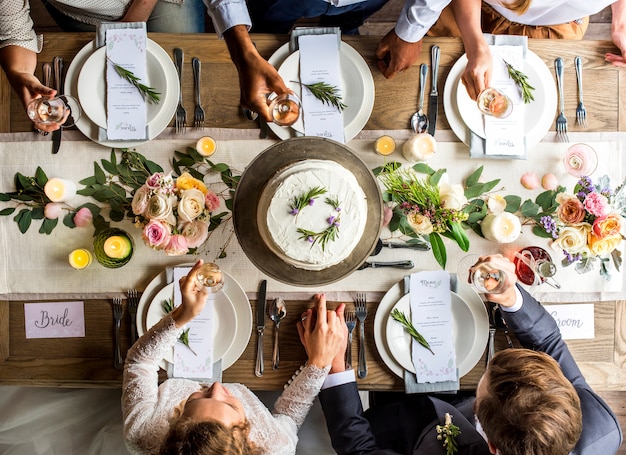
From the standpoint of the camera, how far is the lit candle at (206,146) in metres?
1.51

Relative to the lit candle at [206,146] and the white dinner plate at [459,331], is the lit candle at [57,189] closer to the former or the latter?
the lit candle at [206,146]

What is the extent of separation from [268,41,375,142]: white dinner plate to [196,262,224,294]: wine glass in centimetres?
47

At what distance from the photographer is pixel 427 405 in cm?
159

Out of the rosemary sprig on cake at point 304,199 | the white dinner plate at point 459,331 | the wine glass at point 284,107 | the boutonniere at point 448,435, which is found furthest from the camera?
the white dinner plate at point 459,331

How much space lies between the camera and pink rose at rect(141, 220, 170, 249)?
1284 millimetres

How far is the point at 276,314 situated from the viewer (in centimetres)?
151

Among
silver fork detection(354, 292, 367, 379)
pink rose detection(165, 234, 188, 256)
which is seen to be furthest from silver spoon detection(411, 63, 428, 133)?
pink rose detection(165, 234, 188, 256)

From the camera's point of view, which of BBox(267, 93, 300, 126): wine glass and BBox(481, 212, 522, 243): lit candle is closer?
BBox(267, 93, 300, 126): wine glass

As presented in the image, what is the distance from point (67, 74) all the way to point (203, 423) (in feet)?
3.80

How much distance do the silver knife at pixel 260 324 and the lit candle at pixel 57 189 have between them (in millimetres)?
679

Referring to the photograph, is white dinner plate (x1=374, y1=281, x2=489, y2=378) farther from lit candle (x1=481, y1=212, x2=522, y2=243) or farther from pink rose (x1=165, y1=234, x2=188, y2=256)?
pink rose (x1=165, y1=234, x2=188, y2=256)

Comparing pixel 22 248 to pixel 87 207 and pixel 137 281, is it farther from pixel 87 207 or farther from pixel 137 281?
pixel 137 281

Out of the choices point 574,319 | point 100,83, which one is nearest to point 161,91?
point 100,83

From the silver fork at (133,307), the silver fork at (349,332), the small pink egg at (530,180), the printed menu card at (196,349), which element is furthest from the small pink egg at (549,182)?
the silver fork at (133,307)
